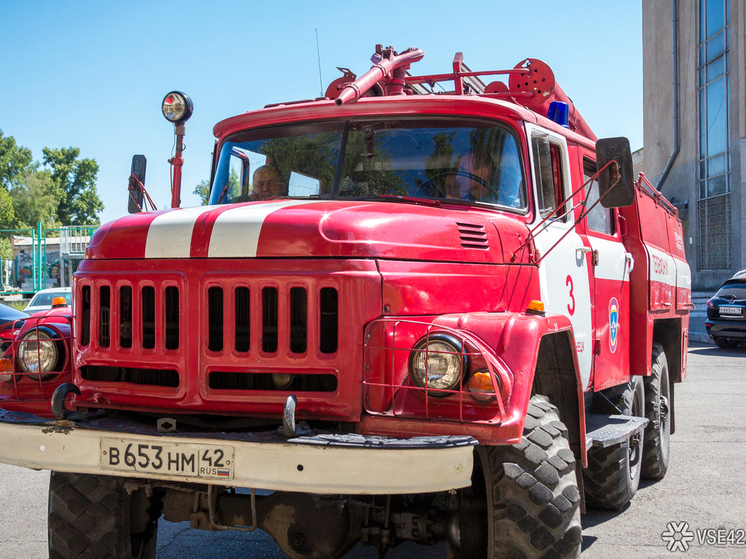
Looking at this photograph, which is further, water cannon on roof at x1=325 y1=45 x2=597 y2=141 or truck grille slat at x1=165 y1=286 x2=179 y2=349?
water cannon on roof at x1=325 y1=45 x2=597 y2=141

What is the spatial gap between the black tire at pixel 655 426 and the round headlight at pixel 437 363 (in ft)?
12.7

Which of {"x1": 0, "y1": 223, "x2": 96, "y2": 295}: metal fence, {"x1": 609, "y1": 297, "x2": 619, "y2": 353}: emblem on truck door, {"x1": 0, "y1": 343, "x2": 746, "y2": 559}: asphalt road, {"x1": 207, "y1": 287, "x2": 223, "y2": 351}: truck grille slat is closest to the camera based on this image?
{"x1": 207, "y1": 287, "x2": 223, "y2": 351}: truck grille slat

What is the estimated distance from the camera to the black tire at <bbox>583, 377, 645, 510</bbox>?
5.29m

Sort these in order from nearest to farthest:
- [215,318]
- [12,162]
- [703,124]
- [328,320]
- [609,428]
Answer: [328,320] → [215,318] → [609,428] → [703,124] → [12,162]

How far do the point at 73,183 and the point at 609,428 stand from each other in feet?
212

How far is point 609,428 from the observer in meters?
4.94

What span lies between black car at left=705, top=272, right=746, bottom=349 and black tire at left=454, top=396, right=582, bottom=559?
15.5 m

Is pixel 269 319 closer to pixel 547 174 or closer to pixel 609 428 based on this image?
pixel 547 174

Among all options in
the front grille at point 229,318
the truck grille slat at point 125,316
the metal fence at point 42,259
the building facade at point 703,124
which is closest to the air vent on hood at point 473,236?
the front grille at point 229,318

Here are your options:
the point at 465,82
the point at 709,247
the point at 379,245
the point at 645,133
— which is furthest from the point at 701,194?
the point at 379,245

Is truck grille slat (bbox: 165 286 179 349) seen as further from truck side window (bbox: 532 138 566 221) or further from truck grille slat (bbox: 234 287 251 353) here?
truck side window (bbox: 532 138 566 221)

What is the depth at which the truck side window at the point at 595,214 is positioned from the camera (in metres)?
5.31

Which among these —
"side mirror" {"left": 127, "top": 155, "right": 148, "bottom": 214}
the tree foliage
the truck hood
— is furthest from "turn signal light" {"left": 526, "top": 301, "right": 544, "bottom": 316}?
the tree foliage

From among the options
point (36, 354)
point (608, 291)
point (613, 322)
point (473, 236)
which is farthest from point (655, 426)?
point (36, 354)
